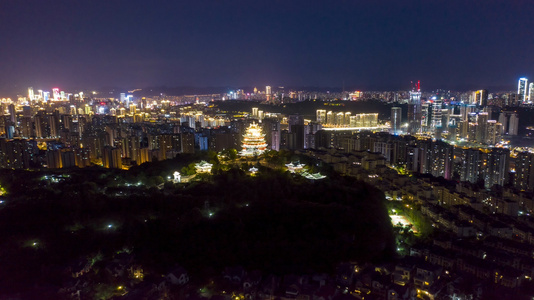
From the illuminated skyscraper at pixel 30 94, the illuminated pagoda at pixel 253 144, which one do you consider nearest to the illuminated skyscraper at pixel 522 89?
the illuminated pagoda at pixel 253 144

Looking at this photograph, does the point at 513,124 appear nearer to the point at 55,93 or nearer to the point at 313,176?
the point at 313,176

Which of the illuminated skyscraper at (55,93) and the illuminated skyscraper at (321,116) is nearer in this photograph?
the illuminated skyscraper at (321,116)

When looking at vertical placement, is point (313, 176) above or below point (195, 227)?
above

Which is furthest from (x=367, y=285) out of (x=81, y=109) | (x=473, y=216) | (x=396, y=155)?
(x=81, y=109)

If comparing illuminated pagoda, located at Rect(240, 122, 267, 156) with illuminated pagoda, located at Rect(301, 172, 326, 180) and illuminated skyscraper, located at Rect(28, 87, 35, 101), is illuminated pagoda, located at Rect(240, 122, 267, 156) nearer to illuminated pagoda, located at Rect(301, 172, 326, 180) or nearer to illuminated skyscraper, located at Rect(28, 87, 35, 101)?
illuminated pagoda, located at Rect(301, 172, 326, 180)

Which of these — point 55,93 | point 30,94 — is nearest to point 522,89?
point 55,93

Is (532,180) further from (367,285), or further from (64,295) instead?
(64,295)

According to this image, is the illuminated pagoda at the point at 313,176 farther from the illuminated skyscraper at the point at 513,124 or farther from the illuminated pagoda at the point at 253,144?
the illuminated skyscraper at the point at 513,124

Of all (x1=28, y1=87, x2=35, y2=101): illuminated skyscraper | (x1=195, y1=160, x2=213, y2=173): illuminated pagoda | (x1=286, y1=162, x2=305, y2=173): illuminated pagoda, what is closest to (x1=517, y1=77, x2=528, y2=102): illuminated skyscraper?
(x1=286, y1=162, x2=305, y2=173): illuminated pagoda

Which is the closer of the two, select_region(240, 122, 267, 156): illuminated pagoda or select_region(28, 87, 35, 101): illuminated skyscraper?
select_region(240, 122, 267, 156): illuminated pagoda
